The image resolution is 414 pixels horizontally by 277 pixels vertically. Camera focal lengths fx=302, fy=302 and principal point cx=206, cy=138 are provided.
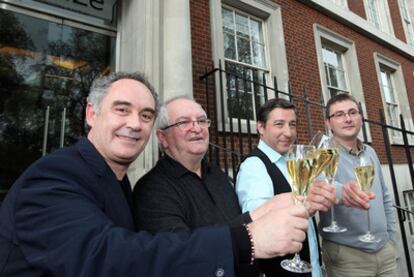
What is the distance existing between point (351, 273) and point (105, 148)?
197cm

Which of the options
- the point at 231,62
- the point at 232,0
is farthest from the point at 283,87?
the point at 232,0

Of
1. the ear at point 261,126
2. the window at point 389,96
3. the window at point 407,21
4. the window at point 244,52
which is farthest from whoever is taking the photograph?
the window at point 407,21

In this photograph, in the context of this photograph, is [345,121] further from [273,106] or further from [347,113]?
[273,106]

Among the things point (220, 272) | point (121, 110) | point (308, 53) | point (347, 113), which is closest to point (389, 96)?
point (308, 53)

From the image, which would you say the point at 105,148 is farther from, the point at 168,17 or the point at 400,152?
the point at 400,152

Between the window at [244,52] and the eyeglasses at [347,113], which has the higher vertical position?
the window at [244,52]

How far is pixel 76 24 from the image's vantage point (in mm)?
3910

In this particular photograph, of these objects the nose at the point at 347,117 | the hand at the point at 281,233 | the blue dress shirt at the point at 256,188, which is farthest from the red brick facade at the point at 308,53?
the hand at the point at 281,233

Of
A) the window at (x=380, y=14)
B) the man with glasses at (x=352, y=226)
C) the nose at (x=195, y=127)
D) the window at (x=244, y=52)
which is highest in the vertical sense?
the window at (x=380, y=14)

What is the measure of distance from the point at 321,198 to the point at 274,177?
43 cm

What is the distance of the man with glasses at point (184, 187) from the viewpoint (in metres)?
1.26

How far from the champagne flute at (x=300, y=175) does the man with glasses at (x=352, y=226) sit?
935 millimetres

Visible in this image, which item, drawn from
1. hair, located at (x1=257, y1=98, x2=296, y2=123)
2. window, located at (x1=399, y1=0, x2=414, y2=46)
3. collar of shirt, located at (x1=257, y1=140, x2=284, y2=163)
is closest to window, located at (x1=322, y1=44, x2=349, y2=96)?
window, located at (x1=399, y1=0, x2=414, y2=46)

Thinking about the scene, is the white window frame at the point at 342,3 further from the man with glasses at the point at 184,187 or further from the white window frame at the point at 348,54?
the man with glasses at the point at 184,187
